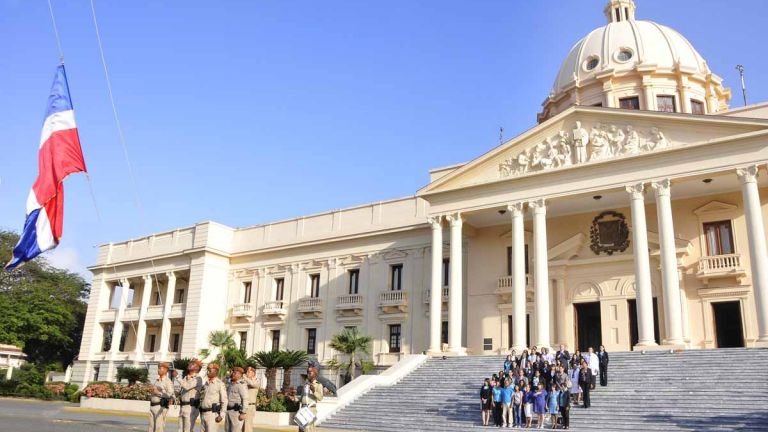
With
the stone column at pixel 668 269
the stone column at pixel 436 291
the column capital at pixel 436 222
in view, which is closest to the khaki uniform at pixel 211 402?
the stone column at pixel 668 269

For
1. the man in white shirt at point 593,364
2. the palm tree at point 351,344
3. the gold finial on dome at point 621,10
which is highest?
the gold finial on dome at point 621,10

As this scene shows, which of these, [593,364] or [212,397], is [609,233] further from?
[212,397]

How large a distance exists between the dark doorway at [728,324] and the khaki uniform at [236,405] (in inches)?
843

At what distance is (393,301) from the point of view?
34.6 m

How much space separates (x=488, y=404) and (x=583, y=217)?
47.1ft

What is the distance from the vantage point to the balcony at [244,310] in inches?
1619

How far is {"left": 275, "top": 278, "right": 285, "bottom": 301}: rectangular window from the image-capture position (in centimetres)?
4097

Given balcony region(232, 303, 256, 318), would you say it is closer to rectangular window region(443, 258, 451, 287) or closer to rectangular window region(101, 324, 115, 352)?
rectangular window region(101, 324, 115, 352)

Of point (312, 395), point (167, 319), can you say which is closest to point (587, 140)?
point (312, 395)

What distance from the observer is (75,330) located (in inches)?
2235

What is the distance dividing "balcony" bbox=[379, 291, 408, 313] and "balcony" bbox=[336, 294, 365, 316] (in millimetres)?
1443

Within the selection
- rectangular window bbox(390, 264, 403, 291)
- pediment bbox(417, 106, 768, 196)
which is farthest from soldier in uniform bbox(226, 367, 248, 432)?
rectangular window bbox(390, 264, 403, 291)

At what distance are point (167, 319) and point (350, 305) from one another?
14229 millimetres

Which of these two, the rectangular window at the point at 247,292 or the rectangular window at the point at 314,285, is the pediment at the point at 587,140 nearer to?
the rectangular window at the point at 314,285
